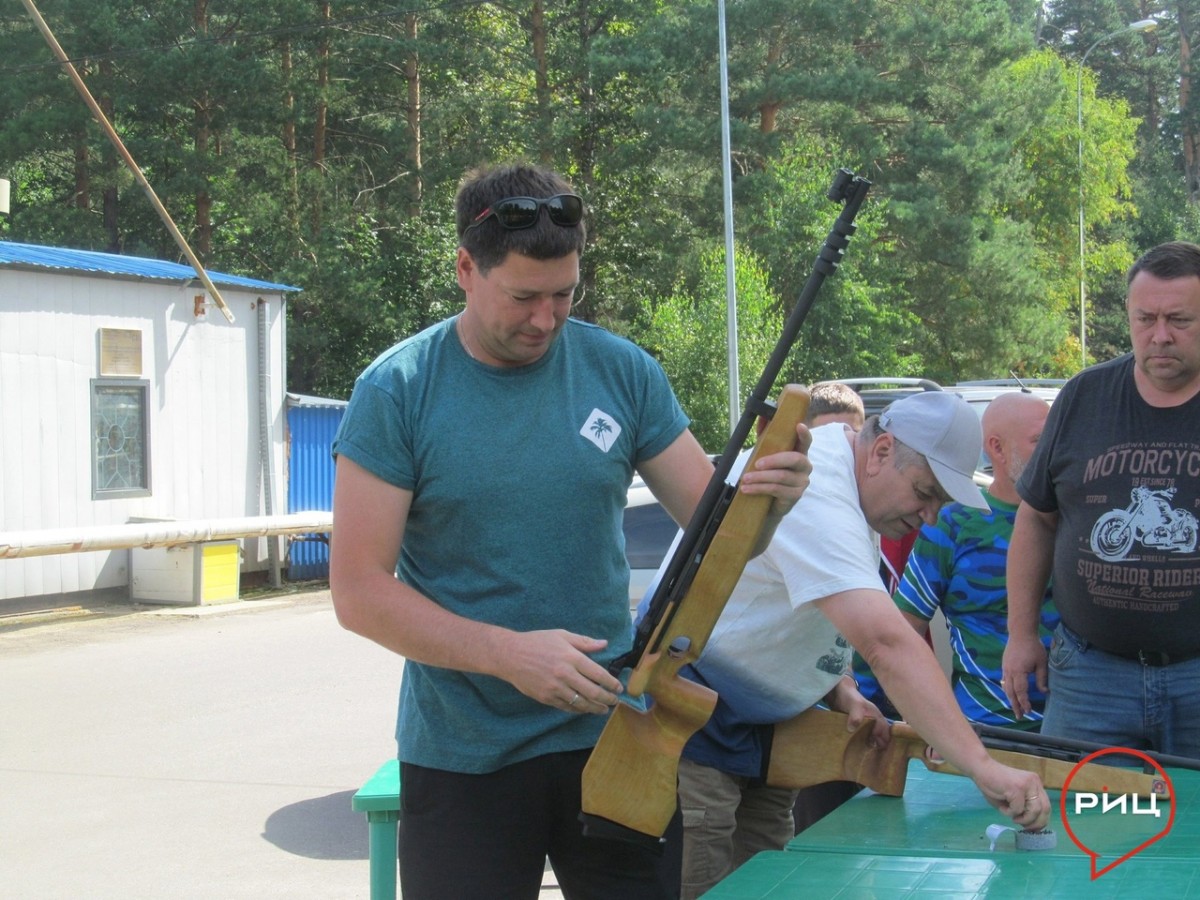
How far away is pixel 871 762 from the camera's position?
2.93 m

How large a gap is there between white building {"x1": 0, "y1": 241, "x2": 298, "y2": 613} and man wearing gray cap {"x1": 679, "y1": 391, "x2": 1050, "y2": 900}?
10.1 metres

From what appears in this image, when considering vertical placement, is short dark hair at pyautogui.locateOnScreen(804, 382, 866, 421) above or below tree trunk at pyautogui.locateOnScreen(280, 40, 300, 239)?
below

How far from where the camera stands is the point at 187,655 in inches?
439

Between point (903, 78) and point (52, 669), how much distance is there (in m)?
24.3

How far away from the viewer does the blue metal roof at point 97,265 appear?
13.1 metres

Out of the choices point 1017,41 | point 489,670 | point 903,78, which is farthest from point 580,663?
point 1017,41

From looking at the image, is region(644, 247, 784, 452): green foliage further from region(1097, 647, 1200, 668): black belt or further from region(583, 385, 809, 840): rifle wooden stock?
region(583, 385, 809, 840): rifle wooden stock

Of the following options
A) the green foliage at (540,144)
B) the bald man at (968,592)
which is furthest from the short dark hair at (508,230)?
the green foliage at (540,144)

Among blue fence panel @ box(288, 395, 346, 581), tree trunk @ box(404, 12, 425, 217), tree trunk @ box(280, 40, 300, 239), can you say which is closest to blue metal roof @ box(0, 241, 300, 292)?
blue fence panel @ box(288, 395, 346, 581)

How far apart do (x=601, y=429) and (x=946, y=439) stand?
0.89m

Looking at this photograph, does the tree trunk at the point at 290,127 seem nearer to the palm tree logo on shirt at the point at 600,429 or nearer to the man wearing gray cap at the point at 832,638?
the man wearing gray cap at the point at 832,638

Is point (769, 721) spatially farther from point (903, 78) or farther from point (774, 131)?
point (903, 78)

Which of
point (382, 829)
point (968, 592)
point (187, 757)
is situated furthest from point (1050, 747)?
point (187, 757)

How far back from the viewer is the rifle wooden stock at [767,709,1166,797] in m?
2.82
